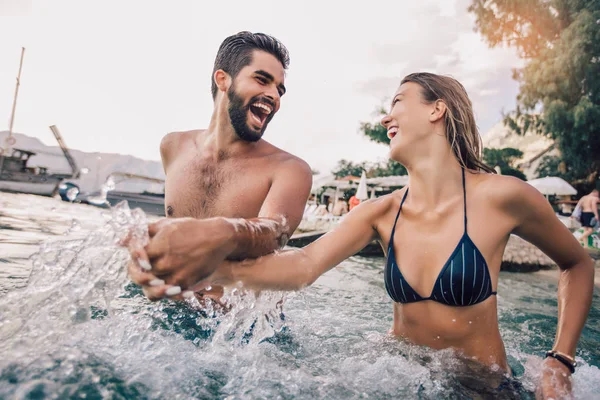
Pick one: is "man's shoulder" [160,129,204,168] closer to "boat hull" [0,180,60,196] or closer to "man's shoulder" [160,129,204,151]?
"man's shoulder" [160,129,204,151]

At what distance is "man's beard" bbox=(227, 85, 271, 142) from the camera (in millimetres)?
2605

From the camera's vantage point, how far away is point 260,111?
8.55 feet

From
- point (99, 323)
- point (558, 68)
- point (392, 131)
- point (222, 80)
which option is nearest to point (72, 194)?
point (99, 323)

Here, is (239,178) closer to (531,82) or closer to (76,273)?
(76,273)

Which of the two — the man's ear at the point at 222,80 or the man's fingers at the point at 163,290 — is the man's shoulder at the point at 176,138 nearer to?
the man's ear at the point at 222,80

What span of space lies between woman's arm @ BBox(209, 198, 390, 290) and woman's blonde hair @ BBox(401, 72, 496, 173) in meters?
0.48

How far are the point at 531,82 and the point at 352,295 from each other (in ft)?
64.5

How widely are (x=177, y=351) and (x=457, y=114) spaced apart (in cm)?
181

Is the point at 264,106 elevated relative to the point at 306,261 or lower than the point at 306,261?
elevated

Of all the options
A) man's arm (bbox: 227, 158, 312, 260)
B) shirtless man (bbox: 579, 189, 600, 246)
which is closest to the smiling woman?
man's arm (bbox: 227, 158, 312, 260)

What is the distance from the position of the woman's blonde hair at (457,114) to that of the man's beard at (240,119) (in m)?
1.13

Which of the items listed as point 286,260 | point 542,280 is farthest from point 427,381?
point 542,280

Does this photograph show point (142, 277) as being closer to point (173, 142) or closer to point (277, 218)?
point (277, 218)

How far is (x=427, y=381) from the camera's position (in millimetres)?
1606
